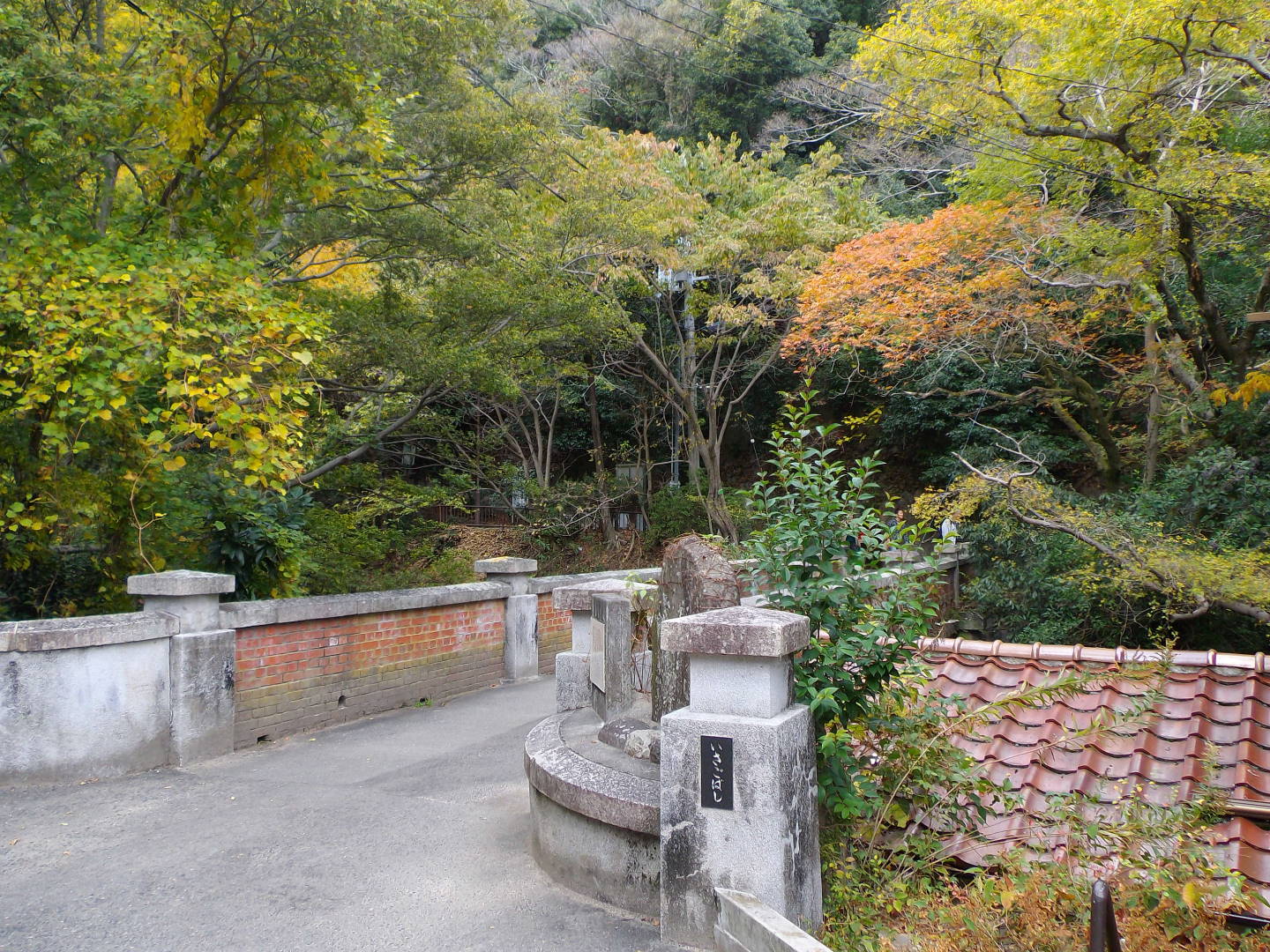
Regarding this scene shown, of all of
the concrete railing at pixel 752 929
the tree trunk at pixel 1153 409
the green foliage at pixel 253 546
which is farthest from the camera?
the tree trunk at pixel 1153 409

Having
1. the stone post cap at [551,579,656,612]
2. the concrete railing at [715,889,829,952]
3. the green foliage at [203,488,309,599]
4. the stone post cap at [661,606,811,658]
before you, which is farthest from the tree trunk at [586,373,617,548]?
the concrete railing at [715,889,829,952]

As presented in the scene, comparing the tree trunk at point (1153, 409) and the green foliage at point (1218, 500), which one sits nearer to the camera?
the green foliage at point (1218, 500)

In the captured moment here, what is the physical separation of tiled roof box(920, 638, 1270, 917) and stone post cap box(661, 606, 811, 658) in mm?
1224

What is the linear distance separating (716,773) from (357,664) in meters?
5.26

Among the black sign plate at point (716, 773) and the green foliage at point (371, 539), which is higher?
the green foliage at point (371, 539)

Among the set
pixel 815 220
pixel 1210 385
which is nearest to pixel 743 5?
pixel 815 220

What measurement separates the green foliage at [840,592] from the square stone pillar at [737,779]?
0.18 meters

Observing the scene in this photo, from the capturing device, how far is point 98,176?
7309 mm

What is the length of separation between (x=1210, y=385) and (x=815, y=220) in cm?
736

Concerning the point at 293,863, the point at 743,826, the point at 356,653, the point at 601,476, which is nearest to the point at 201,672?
the point at 356,653

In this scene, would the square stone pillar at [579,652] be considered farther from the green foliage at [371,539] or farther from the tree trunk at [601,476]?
the tree trunk at [601,476]

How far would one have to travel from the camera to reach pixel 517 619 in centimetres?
991

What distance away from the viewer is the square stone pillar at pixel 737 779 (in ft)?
10.7

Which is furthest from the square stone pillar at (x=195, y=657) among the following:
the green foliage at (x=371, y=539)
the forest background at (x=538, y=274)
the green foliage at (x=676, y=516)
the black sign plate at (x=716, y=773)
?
the green foliage at (x=676, y=516)
